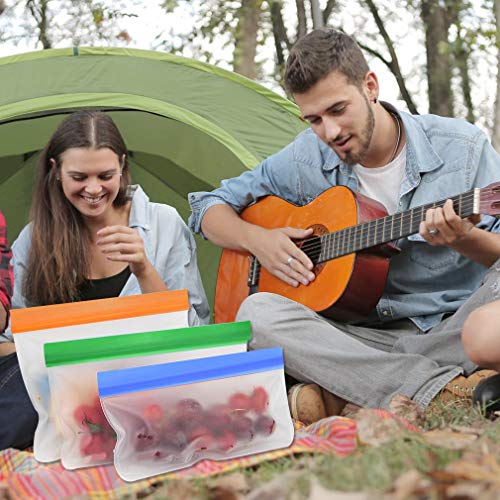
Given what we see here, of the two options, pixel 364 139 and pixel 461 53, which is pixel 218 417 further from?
pixel 461 53

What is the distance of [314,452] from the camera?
1.46 meters

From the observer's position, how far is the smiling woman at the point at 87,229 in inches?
92.7

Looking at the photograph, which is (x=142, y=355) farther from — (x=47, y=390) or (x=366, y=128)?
(x=366, y=128)

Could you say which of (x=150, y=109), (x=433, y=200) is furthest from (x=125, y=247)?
(x=150, y=109)

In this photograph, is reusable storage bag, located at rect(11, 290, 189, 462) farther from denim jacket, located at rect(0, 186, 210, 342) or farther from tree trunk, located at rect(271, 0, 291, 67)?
tree trunk, located at rect(271, 0, 291, 67)

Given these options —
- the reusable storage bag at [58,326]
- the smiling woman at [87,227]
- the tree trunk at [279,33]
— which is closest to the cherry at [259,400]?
the reusable storage bag at [58,326]

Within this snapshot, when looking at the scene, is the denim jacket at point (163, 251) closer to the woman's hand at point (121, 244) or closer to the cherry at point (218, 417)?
the woman's hand at point (121, 244)

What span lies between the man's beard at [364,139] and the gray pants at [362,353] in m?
0.44

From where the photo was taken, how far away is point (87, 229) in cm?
250

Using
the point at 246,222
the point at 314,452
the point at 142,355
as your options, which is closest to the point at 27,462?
the point at 142,355

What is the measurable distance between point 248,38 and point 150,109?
4.09 meters

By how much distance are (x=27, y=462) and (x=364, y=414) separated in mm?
719

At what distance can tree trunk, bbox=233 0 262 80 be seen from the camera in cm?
666

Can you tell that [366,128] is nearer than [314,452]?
No
